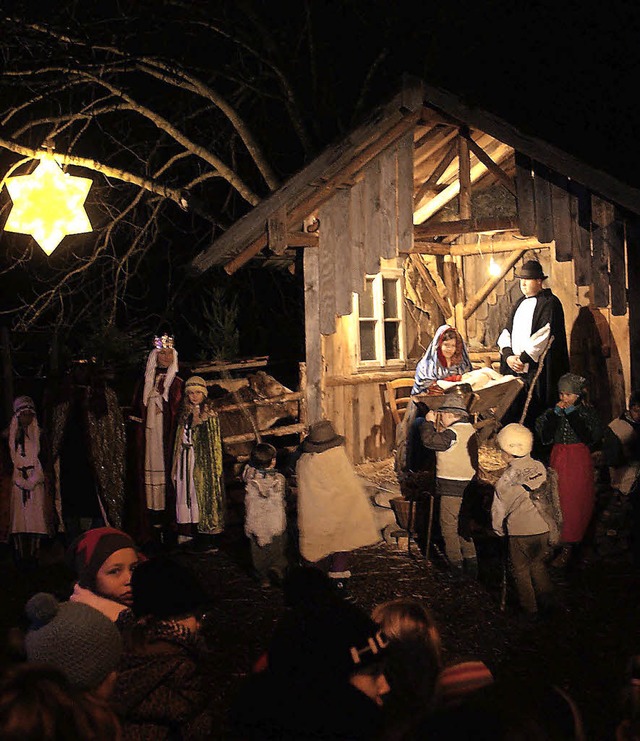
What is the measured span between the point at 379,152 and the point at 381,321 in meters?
3.63

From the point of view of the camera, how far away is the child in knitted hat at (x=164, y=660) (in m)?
3.28

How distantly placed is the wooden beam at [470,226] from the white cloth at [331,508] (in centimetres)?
379

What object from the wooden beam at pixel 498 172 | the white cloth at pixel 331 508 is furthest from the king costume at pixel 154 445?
the wooden beam at pixel 498 172

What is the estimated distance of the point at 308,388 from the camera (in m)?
10.4

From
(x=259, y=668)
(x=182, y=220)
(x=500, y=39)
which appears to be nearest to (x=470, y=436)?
(x=259, y=668)

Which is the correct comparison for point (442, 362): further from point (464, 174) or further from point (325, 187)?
point (325, 187)

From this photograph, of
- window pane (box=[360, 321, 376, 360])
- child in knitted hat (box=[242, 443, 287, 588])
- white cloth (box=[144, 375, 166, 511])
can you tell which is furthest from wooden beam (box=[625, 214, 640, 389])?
white cloth (box=[144, 375, 166, 511])

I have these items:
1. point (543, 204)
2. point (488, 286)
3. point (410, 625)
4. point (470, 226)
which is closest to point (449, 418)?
point (543, 204)

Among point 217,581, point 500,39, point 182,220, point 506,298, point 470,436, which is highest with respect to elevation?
point 500,39

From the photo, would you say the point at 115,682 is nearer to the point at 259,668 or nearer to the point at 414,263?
Answer: the point at 259,668

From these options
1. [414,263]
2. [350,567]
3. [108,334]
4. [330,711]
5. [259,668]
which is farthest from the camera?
[414,263]

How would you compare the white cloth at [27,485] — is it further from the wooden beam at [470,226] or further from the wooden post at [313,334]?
the wooden beam at [470,226]

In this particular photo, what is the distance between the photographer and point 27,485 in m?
8.51

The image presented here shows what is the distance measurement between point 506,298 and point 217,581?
899 centimetres
